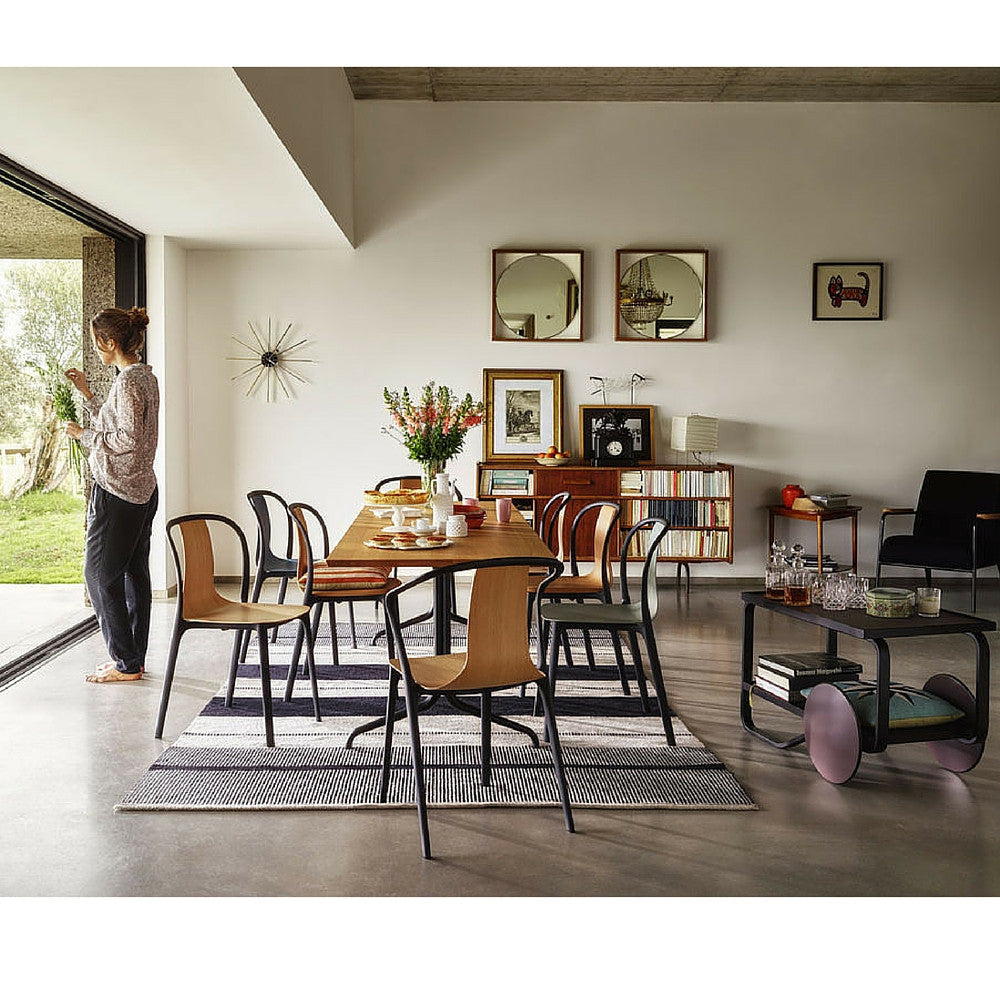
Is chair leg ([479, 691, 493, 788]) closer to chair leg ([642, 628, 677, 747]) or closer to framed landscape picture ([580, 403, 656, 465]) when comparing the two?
chair leg ([642, 628, 677, 747])

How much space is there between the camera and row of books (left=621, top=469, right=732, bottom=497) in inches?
306

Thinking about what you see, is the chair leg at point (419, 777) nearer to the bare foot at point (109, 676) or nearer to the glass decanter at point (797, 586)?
the glass decanter at point (797, 586)

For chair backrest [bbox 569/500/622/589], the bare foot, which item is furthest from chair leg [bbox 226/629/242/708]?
chair backrest [bbox 569/500/622/589]

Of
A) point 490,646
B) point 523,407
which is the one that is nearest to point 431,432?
point 490,646

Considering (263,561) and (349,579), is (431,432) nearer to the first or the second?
(349,579)

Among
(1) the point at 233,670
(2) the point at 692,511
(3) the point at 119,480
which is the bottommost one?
(1) the point at 233,670

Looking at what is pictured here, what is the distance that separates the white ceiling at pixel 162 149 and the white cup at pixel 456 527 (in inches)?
73.6

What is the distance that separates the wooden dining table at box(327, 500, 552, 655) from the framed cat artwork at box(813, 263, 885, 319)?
3.96m

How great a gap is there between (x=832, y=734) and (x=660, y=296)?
4933 mm

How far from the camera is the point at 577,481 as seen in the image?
7809 millimetres

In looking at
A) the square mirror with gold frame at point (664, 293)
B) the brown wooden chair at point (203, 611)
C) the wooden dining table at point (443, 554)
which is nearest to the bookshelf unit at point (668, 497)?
the square mirror with gold frame at point (664, 293)

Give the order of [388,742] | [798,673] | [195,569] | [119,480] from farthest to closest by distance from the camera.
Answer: [119,480] → [195,569] → [798,673] → [388,742]
